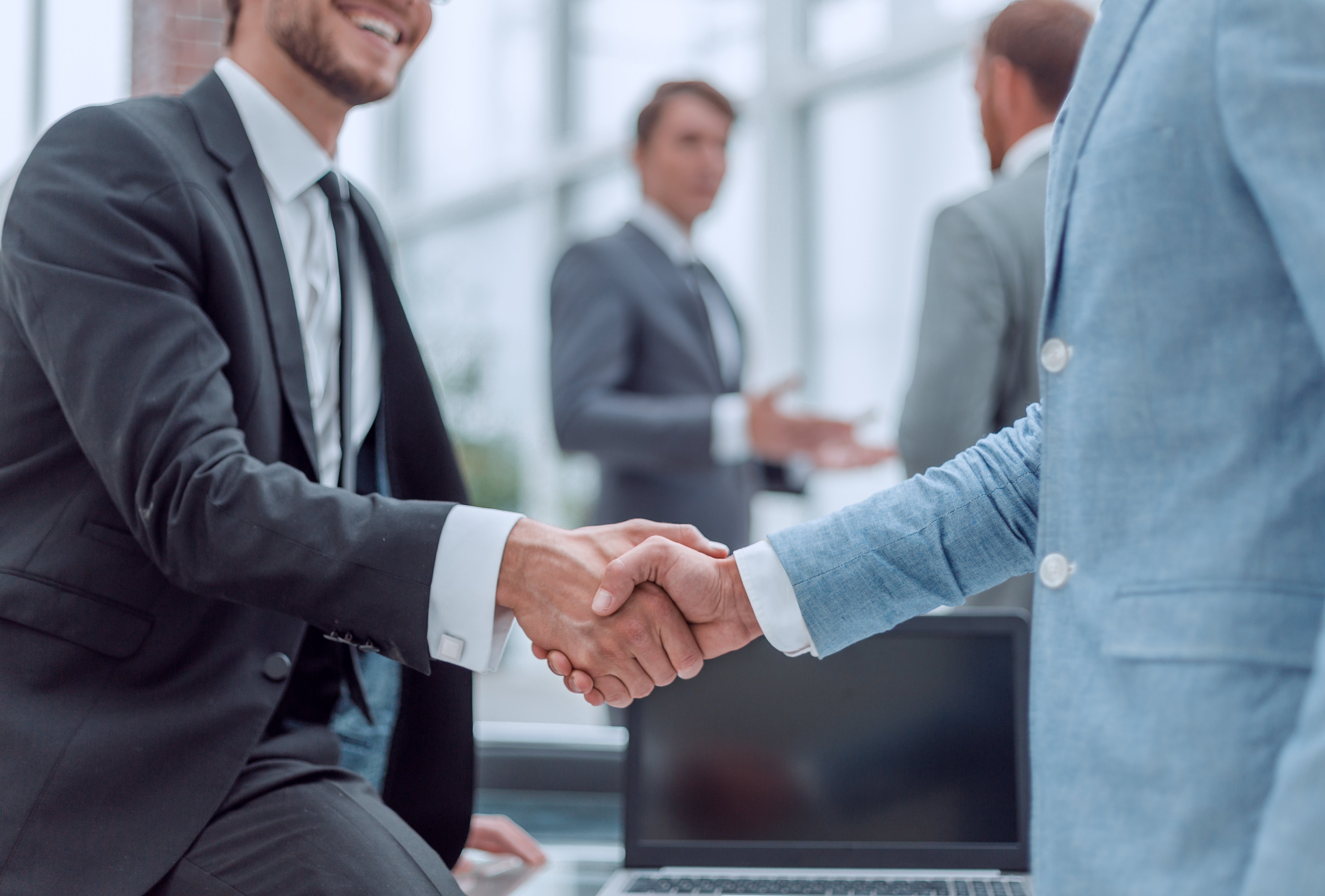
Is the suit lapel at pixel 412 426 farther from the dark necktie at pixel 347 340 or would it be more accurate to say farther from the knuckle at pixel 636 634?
the knuckle at pixel 636 634

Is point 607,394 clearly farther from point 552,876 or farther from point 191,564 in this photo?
point 191,564

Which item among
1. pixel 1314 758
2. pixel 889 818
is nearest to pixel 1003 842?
pixel 889 818

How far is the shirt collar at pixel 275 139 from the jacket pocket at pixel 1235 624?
112 cm

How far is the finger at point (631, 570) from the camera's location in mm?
1320

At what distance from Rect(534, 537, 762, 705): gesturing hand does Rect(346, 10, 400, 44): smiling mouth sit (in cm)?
79

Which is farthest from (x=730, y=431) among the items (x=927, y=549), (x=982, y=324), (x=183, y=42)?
(x=183, y=42)

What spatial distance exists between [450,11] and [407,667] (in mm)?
6137

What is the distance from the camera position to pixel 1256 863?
704mm

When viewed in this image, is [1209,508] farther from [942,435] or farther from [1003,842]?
[942,435]

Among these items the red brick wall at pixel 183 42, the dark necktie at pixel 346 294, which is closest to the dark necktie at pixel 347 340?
the dark necktie at pixel 346 294

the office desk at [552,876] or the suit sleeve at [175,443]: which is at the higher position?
the suit sleeve at [175,443]

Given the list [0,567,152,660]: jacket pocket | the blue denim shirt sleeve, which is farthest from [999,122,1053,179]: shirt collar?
[0,567,152,660]: jacket pocket

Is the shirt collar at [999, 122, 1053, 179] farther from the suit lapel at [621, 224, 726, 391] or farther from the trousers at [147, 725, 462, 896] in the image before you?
the trousers at [147, 725, 462, 896]

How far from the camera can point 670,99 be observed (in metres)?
2.93
